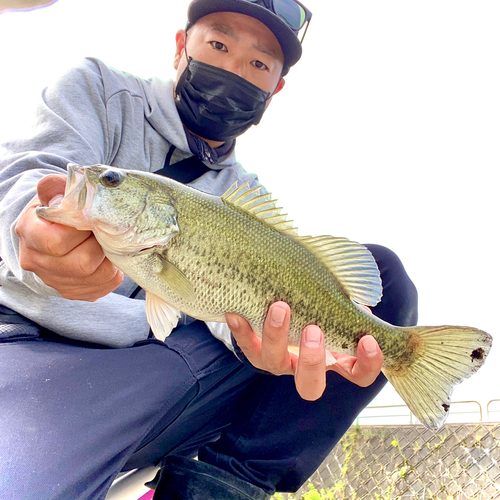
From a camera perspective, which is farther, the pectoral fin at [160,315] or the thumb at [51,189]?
the pectoral fin at [160,315]

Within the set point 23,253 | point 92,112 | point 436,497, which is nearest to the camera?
point 23,253

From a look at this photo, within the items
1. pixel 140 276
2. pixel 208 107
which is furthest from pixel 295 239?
pixel 208 107

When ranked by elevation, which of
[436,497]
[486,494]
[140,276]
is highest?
[140,276]

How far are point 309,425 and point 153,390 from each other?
78cm

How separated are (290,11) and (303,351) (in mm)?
2215

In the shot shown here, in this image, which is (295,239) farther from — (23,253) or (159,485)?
(159,485)

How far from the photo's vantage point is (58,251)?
101 centimetres

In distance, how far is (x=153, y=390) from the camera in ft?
4.73

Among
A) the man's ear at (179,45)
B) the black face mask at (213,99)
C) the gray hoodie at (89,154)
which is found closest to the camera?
the gray hoodie at (89,154)

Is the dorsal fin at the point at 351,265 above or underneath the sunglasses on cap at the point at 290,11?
underneath

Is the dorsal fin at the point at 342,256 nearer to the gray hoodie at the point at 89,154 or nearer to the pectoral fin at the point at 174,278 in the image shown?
the pectoral fin at the point at 174,278

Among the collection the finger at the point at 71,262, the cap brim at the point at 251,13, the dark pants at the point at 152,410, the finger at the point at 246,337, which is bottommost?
the dark pants at the point at 152,410

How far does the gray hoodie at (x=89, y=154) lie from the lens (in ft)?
4.41

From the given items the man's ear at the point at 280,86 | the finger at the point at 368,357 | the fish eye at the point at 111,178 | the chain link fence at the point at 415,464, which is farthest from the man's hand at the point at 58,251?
the chain link fence at the point at 415,464
